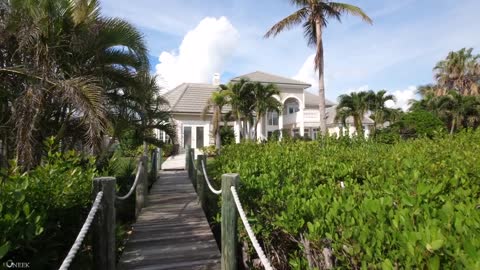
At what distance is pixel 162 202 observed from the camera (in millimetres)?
8125

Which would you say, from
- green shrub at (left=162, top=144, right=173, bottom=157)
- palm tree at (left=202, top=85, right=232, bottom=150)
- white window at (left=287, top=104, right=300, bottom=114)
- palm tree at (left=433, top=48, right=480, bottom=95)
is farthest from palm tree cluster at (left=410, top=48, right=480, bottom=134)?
green shrub at (left=162, top=144, right=173, bottom=157)

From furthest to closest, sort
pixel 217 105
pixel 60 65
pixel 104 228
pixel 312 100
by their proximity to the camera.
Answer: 1. pixel 312 100
2. pixel 217 105
3. pixel 60 65
4. pixel 104 228

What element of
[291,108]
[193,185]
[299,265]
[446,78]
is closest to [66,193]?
[299,265]

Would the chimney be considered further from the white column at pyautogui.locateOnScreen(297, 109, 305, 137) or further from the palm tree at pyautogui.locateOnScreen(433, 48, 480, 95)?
the palm tree at pyautogui.locateOnScreen(433, 48, 480, 95)

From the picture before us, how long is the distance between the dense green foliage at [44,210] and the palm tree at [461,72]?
50.1 m

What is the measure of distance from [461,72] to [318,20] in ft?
112

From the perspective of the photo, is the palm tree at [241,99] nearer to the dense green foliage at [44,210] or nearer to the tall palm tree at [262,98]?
the tall palm tree at [262,98]

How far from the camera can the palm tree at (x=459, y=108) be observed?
3136cm

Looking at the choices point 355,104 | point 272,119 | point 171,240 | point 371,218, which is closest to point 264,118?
point 272,119

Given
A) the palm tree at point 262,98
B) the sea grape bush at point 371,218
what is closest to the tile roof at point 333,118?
the palm tree at point 262,98

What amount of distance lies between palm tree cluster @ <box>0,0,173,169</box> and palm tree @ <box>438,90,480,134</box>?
31987 mm

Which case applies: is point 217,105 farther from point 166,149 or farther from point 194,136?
point 166,149

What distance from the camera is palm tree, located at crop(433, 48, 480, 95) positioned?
43.1 meters

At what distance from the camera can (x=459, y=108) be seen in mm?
31422
